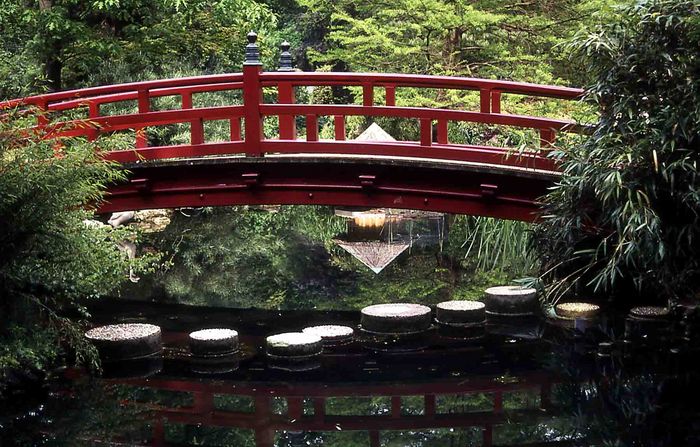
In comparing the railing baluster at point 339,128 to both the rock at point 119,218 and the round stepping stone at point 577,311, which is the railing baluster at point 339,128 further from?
the rock at point 119,218

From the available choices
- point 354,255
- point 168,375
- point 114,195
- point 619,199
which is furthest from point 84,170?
point 354,255

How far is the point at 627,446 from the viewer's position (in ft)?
25.2

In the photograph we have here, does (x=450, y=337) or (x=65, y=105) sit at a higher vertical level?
(x=65, y=105)

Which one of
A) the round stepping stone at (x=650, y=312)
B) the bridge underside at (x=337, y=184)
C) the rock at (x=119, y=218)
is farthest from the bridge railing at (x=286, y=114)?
the rock at (x=119, y=218)

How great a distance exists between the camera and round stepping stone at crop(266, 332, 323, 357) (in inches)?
387

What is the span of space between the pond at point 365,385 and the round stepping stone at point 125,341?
124mm

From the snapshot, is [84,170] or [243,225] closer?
[84,170]

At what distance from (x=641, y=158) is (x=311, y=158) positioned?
3622 millimetres

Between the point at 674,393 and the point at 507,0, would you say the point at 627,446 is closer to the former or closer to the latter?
the point at 674,393

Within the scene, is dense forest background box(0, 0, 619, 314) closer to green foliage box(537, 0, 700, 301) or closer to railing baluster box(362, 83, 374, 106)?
railing baluster box(362, 83, 374, 106)

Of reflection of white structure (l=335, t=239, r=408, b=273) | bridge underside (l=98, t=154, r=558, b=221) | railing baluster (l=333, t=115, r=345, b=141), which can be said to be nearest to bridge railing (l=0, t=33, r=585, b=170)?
bridge underside (l=98, t=154, r=558, b=221)

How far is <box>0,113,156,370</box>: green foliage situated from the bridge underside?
2303mm

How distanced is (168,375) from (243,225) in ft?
26.5

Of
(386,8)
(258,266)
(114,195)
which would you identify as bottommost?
(258,266)
